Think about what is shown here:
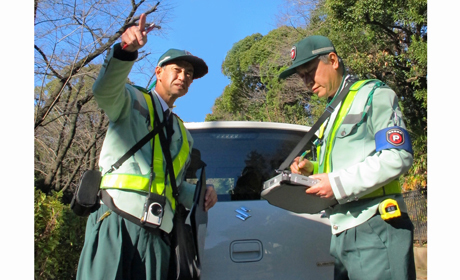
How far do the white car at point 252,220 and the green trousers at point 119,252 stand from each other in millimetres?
415

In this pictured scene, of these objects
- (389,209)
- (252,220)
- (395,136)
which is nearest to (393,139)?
(395,136)

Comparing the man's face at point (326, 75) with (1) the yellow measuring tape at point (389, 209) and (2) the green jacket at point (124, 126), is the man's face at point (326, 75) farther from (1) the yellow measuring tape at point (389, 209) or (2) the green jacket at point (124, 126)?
(2) the green jacket at point (124, 126)

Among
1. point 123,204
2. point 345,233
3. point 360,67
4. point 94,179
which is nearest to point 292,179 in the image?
point 345,233

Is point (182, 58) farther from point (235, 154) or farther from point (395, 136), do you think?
point (395, 136)

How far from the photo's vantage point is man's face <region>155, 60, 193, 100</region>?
2.66 meters

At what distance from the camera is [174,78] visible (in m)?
2.68

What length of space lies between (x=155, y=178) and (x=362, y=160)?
1084mm

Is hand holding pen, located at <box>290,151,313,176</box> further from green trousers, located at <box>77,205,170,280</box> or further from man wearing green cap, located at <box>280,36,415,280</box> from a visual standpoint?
green trousers, located at <box>77,205,170,280</box>

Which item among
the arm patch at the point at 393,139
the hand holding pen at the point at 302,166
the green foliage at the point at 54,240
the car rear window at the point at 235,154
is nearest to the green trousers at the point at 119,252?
the hand holding pen at the point at 302,166

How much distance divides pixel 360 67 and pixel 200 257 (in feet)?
36.6

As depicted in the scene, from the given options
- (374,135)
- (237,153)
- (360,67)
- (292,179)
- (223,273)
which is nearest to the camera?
(292,179)

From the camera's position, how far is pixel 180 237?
92.3 inches

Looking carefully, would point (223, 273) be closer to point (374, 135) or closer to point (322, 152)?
point (322, 152)

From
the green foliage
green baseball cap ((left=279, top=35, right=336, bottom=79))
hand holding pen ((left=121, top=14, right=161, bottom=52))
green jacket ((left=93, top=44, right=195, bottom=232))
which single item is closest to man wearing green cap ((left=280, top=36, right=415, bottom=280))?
green baseball cap ((left=279, top=35, right=336, bottom=79))
